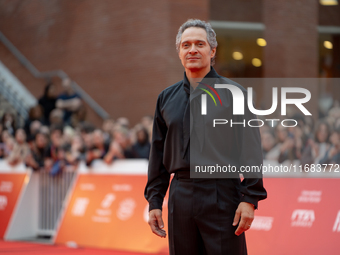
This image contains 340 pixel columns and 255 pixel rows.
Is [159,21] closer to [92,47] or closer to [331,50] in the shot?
[92,47]

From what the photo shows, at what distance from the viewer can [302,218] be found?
6352 mm

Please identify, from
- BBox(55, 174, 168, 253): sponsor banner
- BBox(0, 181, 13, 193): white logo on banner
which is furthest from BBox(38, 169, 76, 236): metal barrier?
BBox(0, 181, 13, 193): white logo on banner

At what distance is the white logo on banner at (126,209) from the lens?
7836 mm

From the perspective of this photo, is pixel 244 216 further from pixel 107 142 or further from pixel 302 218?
pixel 107 142

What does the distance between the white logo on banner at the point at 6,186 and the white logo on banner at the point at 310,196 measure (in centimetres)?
574

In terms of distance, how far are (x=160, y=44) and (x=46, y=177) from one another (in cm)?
641

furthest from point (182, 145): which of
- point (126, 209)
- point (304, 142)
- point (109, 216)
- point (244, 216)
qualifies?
point (109, 216)

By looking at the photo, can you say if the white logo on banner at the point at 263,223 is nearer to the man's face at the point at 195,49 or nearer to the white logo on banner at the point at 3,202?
the man's face at the point at 195,49

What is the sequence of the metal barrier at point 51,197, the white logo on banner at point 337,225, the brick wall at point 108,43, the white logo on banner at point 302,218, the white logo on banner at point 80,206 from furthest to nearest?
the brick wall at point 108,43, the metal barrier at point 51,197, the white logo on banner at point 80,206, the white logo on banner at point 302,218, the white logo on banner at point 337,225

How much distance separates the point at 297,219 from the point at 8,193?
5.77 m

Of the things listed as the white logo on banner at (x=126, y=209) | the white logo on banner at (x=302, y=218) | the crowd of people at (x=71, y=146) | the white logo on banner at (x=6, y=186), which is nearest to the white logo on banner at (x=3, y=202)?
the white logo on banner at (x=6, y=186)

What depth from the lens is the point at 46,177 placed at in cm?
922

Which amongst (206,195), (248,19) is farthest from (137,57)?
(206,195)

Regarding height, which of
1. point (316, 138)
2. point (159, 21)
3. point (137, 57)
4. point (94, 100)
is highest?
point (159, 21)
